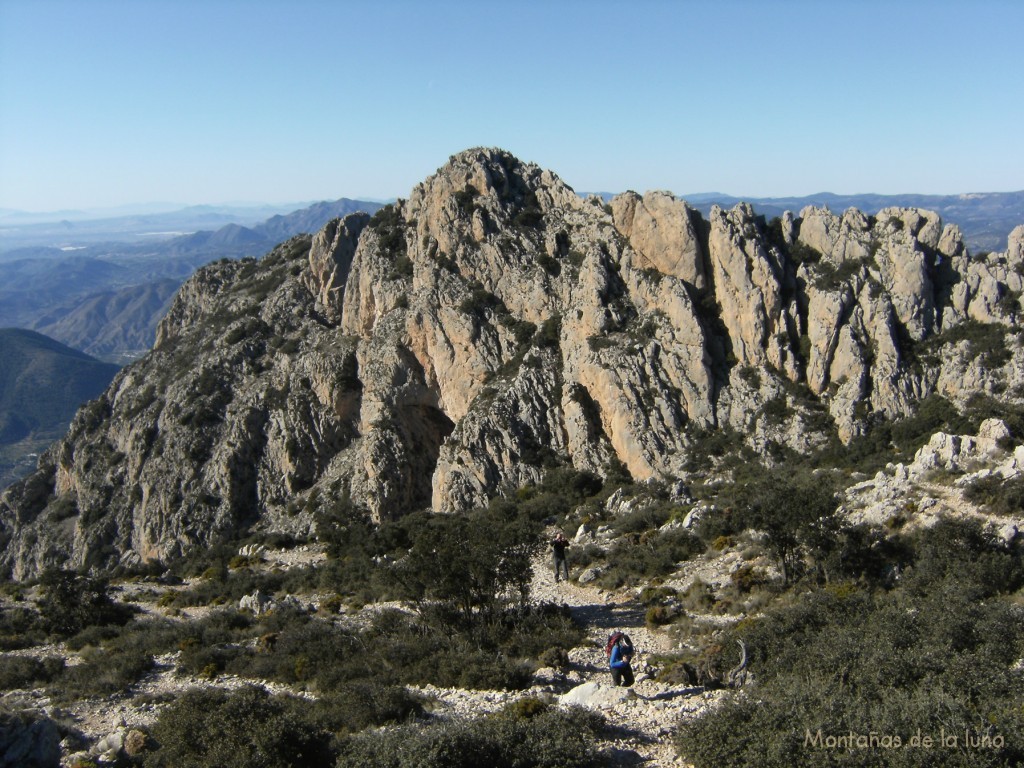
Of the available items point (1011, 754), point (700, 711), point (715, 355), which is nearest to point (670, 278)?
point (715, 355)

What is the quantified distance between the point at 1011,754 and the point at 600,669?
33.2 ft

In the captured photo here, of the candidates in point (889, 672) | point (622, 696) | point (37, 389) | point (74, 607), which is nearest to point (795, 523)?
point (889, 672)

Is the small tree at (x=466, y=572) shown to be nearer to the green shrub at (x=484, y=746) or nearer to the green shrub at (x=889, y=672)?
the green shrub at (x=889, y=672)

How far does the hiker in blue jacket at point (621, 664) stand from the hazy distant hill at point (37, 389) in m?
146

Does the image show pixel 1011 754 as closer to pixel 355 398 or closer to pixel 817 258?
pixel 817 258

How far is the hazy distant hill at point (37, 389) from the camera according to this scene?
148375 millimetres

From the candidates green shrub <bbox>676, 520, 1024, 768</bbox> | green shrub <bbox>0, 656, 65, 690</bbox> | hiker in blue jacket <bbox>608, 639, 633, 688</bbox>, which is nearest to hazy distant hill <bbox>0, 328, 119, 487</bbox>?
green shrub <bbox>0, 656, 65, 690</bbox>

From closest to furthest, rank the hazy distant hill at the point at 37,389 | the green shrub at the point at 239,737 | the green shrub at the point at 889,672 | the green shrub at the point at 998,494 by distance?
1. the green shrub at the point at 889,672
2. the green shrub at the point at 239,737
3. the green shrub at the point at 998,494
4. the hazy distant hill at the point at 37,389

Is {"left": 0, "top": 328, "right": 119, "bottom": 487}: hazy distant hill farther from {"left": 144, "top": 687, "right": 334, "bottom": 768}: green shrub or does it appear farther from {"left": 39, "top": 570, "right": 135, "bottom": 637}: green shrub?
{"left": 144, "top": 687, "right": 334, "bottom": 768}: green shrub

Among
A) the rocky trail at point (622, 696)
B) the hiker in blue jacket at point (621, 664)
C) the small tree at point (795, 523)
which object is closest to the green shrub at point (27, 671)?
the rocky trail at point (622, 696)

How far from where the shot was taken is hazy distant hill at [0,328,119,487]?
148m

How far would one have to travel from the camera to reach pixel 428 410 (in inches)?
2088

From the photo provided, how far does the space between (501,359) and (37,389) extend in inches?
6198

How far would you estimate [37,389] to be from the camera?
542ft
